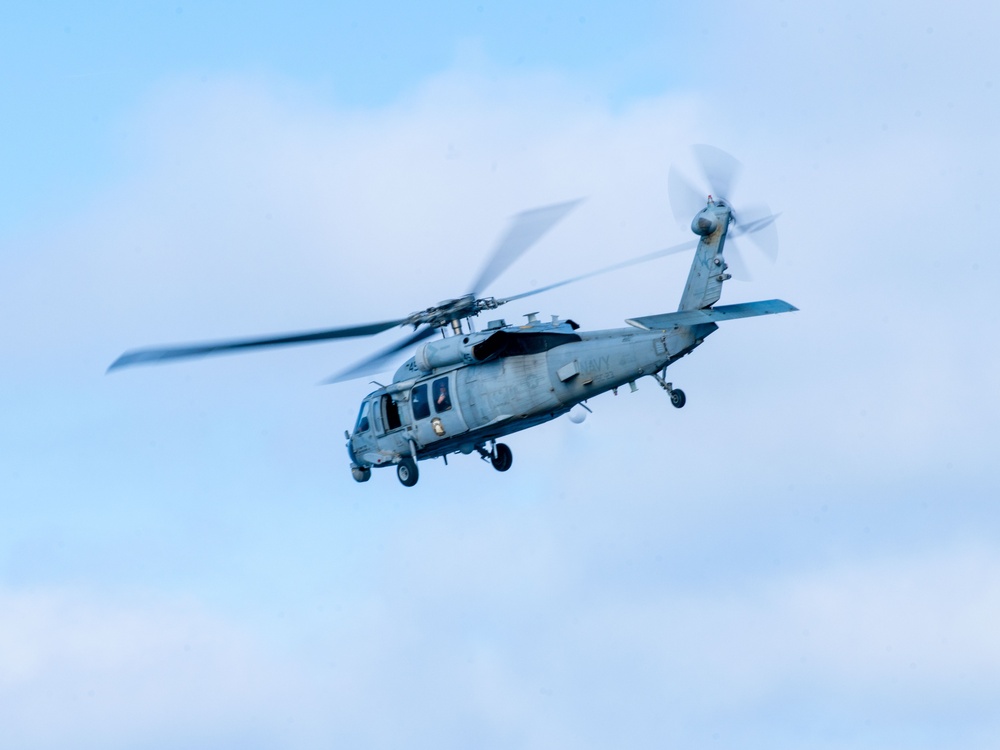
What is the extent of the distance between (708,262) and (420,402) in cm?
1079

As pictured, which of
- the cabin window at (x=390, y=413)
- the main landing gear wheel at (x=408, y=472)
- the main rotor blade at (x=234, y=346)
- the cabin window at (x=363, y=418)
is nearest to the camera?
the main rotor blade at (x=234, y=346)

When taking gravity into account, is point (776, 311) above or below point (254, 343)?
below

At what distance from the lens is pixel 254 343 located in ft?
140

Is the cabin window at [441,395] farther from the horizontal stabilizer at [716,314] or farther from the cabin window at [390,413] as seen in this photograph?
the horizontal stabilizer at [716,314]

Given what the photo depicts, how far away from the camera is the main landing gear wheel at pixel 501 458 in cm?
5009

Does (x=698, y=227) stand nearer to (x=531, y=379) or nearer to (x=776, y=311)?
(x=776, y=311)

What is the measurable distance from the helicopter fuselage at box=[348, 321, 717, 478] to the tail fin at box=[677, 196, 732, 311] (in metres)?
1.36

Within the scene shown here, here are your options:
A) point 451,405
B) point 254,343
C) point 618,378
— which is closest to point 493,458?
point 451,405

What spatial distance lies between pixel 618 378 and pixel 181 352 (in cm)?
1234

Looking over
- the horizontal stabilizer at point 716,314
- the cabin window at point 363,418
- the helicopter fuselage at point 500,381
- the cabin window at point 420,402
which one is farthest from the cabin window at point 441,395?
the horizontal stabilizer at point 716,314

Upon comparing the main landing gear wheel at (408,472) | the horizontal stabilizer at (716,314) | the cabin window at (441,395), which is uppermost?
the cabin window at (441,395)

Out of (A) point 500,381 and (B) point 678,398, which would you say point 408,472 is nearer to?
(A) point 500,381

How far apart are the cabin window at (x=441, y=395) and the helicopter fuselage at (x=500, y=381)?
0.03 m

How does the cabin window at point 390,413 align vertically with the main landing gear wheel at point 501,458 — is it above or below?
above
